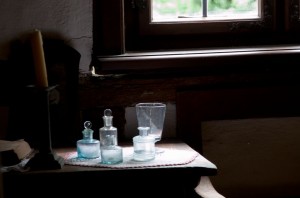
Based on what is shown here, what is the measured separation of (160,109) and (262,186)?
0.61 meters

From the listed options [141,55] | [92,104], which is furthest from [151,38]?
[92,104]

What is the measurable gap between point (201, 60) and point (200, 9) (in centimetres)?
28

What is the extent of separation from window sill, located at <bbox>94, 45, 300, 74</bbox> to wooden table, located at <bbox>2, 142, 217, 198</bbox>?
1.52 ft

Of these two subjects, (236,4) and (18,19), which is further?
(236,4)

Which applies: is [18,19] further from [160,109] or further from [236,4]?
[236,4]

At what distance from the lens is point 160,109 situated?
178cm

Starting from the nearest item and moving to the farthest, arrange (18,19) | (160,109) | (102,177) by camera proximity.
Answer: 1. (102,177)
2. (160,109)
3. (18,19)

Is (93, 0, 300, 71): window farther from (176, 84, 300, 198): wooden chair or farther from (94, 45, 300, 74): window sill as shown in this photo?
(176, 84, 300, 198): wooden chair

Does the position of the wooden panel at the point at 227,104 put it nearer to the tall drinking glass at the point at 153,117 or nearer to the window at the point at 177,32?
the window at the point at 177,32

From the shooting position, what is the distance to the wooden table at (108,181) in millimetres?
1518

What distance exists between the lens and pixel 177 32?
6.91ft

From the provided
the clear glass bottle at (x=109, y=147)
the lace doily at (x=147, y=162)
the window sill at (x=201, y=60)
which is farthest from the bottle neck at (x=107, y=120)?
the window sill at (x=201, y=60)

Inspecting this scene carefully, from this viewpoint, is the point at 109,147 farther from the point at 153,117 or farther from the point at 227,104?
the point at 227,104

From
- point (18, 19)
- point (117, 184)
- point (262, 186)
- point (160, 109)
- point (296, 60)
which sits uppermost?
point (18, 19)
